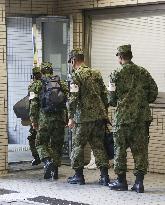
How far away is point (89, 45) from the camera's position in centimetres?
1085

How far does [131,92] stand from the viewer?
8.03 meters

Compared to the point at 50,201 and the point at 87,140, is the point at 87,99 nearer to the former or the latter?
the point at 87,140

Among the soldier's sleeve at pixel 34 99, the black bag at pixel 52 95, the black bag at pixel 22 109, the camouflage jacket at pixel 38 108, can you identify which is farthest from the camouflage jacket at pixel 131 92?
the black bag at pixel 22 109

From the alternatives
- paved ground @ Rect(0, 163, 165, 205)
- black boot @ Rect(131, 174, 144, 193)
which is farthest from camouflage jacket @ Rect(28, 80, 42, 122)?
black boot @ Rect(131, 174, 144, 193)

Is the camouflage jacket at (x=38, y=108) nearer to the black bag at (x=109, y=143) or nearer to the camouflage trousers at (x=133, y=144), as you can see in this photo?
the black bag at (x=109, y=143)

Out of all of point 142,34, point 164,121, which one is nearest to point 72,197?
point 164,121

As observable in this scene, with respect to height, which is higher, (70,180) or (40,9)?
(40,9)

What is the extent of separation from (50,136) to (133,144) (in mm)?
1587

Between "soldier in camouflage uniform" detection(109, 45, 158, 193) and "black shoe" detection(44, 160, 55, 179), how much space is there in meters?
1.35

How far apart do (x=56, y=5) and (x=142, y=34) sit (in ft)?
6.10

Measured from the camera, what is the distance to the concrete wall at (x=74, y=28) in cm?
938

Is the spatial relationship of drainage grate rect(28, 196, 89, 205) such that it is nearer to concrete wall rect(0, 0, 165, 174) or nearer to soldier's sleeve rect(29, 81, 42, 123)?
soldier's sleeve rect(29, 81, 42, 123)

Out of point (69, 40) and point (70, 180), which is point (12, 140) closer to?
point (69, 40)

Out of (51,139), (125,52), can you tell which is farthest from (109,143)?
(125,52)
